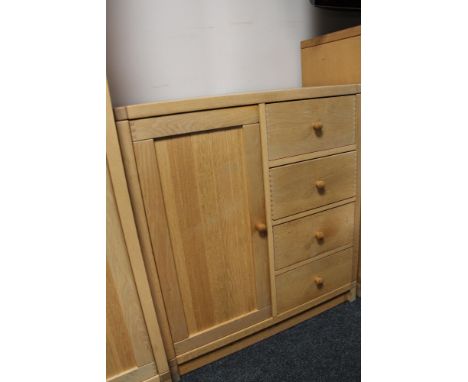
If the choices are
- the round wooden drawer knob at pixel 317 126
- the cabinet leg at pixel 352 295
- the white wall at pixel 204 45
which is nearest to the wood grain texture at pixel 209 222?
the round wooden drawer knob at pixel 317 126

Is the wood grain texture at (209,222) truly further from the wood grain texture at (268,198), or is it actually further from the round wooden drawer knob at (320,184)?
the round wooden drawer knob at (320,184)

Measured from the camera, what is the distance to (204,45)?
1201 millimetres

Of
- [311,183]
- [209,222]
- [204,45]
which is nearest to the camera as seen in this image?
[209,222]

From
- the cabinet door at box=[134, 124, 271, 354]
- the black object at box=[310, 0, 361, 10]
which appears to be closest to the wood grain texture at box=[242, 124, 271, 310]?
the cabinet door at box=[134, 124, 271, 354]

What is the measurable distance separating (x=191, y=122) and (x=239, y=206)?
316 millimetres

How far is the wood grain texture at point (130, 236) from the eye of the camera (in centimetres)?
77

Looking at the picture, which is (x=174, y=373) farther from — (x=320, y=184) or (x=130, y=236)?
(x=320, y=184)

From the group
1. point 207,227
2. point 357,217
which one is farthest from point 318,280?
point 207,227

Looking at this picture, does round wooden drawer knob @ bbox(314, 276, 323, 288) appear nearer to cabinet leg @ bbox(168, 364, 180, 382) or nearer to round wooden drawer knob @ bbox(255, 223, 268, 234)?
round wooden drawer knob @ bbox(255, 223, 268, 234)

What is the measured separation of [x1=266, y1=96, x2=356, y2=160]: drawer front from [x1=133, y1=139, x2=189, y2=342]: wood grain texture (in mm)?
377

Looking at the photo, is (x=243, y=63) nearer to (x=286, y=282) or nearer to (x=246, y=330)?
(x=286, y=282)
